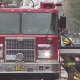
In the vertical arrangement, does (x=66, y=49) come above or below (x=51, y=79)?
above

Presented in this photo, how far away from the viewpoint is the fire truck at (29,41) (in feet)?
28.7

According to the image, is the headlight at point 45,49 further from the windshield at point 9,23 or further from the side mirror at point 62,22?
the windshield at point 9,23

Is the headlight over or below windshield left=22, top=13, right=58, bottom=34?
below

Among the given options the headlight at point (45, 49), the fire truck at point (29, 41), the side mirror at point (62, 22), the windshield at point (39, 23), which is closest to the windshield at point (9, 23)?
the fire truck at point (29, 41)

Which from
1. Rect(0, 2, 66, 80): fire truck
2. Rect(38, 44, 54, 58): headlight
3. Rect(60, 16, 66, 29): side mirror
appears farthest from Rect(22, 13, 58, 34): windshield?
Rect(38, 44, 54, 58): headlight

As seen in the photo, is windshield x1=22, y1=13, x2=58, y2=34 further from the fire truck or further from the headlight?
the headlight

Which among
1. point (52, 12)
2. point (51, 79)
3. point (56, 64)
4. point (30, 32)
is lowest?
point (51, 79)

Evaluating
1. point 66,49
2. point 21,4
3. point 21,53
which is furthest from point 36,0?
point 21,53

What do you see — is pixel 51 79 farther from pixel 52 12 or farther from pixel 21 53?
pixel 52 12

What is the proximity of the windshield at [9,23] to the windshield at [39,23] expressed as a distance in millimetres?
188

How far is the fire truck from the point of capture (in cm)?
873

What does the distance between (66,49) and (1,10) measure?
8.73 ft

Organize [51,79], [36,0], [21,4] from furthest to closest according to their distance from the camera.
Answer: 1. [36,0]
2. [21,4]
3. [51,79]

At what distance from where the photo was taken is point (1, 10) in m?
9.07
